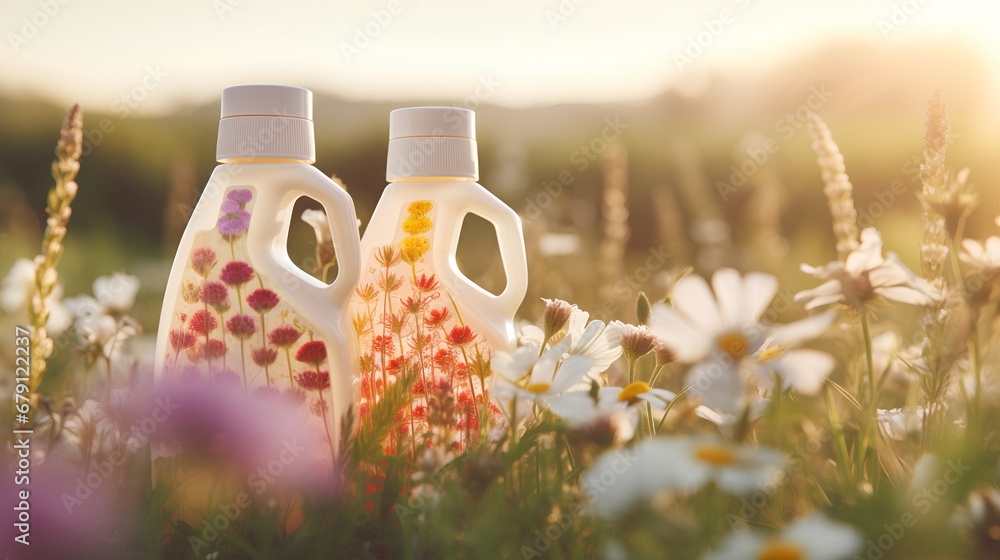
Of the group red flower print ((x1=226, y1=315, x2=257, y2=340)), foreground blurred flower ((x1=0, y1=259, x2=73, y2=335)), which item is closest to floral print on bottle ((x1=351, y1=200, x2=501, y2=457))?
red flower print ((x1=226, y1=315, x2=257, y2=340))

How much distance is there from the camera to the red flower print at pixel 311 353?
691 millimetres

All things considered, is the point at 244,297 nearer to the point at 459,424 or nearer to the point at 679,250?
the point at 459,424

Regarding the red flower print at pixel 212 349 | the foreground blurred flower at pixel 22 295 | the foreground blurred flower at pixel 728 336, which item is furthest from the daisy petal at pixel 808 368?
the foreground blurred flower at pixel 22 295

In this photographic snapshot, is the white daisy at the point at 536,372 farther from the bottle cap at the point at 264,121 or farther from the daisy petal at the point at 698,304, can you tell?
the bottle cap at the point at 264,121

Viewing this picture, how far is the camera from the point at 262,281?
27.9 inches

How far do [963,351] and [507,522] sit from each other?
1.11 feet

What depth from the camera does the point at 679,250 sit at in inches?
75.0

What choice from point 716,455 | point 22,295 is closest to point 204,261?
point 22,295

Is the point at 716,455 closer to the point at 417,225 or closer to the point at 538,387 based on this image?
the point at 538,387

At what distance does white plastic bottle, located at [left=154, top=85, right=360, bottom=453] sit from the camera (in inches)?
27.1

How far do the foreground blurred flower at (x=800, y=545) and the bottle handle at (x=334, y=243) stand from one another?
1.44 ft

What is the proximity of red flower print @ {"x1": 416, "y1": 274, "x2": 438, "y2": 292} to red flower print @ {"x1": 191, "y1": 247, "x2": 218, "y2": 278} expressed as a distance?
0.60 ft

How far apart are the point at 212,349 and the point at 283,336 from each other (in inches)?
2.4

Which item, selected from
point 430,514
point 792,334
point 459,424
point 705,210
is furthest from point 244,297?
point 705,210
